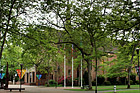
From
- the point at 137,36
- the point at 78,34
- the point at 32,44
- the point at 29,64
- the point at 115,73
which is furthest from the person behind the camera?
the point at 29,64

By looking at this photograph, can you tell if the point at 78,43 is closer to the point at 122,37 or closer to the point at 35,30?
the point at 35,30

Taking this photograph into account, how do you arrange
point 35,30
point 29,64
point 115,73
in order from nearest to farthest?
point 35,30 → point 115,73 → point 29,64

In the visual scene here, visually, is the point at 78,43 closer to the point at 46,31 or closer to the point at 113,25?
the point at 46,31

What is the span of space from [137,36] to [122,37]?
0.95 metres

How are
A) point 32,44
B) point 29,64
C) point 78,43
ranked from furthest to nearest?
point 29,64 < point 78,43 < point 32,44

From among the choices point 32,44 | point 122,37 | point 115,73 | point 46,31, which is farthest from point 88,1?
point 115,73

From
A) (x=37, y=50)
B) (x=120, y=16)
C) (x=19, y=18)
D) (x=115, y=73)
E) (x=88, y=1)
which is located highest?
(x=88, y=1)

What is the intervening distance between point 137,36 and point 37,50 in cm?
1280

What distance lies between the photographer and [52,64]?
5416cm

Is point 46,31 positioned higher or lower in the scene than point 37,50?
higher

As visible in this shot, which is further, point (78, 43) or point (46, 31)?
point (78, 43)

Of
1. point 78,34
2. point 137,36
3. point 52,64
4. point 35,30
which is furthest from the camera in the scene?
point 52,64

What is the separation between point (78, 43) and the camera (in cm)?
A: 3183

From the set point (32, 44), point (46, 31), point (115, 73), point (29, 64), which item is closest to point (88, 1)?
point (46, 31)
